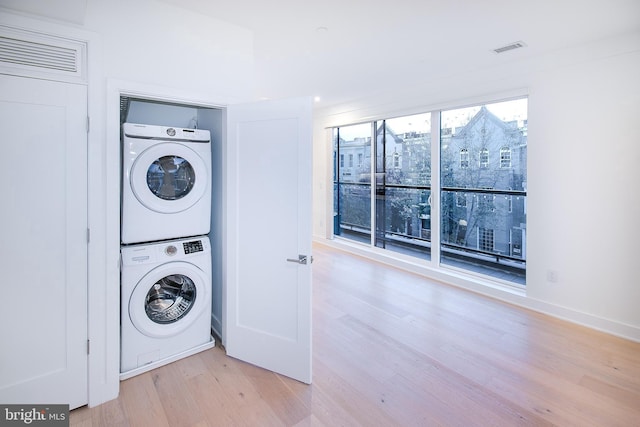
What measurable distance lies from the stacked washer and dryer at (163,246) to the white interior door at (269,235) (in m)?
0.24

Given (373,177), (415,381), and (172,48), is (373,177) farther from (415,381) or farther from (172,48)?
(172,48)

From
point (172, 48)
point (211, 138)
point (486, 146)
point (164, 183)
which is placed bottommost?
point (164, 183)

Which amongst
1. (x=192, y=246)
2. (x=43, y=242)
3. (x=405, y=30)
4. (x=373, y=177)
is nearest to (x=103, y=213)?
(x=43, y=242)

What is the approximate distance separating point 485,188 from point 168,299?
12.6ft

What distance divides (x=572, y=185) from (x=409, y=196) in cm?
222

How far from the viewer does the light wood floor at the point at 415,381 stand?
2.00m

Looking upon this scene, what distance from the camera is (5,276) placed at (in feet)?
5.94

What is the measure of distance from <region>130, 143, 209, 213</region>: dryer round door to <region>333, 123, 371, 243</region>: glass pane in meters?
→ 3.83

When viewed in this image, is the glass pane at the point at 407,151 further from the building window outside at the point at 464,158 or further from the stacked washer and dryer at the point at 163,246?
the stacked washer and dryer at the point at 163,246

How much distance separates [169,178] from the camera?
8.47ft

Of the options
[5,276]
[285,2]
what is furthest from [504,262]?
[5,276]

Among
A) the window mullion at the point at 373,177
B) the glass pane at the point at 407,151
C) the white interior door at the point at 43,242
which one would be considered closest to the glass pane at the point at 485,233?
the glass pane at the point at 407,151

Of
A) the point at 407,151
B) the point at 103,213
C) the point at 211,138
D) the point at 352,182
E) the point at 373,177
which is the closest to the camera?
the point at 103,213

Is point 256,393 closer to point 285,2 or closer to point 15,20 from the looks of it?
point 15,20
